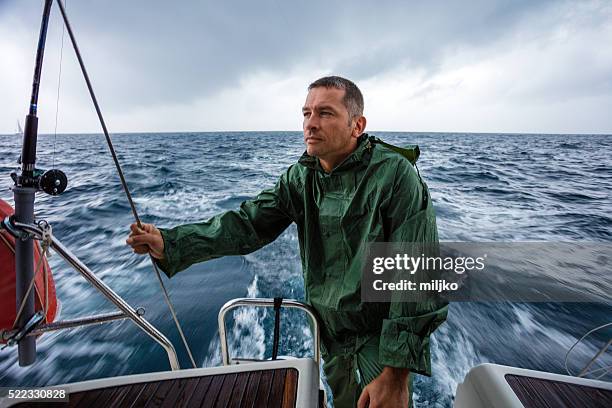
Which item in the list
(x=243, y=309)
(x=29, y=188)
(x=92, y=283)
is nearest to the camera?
(x=29, y=188)

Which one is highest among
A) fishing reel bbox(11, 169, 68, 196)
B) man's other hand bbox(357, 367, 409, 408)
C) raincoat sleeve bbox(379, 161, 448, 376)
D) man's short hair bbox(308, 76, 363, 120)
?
man's short hair bbox(308, 76, 363, 120)

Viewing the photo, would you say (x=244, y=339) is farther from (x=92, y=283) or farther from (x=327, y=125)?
(x=327, y=125)

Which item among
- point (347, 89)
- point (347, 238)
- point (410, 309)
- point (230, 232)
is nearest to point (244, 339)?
point (230, 232)

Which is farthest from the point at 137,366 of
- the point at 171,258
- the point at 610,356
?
the point at 610,356

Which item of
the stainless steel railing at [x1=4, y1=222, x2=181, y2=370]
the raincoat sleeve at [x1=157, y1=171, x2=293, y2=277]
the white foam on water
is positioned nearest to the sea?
the white foam on water

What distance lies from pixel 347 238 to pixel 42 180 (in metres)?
0.98

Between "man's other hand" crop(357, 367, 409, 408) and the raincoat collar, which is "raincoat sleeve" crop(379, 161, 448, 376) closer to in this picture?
"man's other hand" crop(357, 367, 409, 408)

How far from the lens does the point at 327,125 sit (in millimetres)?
1240

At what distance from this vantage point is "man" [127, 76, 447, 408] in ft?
3.35

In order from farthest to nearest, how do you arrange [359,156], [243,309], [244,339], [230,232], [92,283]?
[243,309]
[244,339]
[230,232]
[359,156]
[92,283]

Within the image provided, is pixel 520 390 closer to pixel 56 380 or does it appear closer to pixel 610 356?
pixel 610 356

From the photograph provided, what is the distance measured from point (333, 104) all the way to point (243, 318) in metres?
2.19

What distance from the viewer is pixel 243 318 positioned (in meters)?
2.85

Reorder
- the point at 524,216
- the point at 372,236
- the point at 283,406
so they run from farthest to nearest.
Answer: the point at 524,216
the point at 372,236
the point at 283,406
